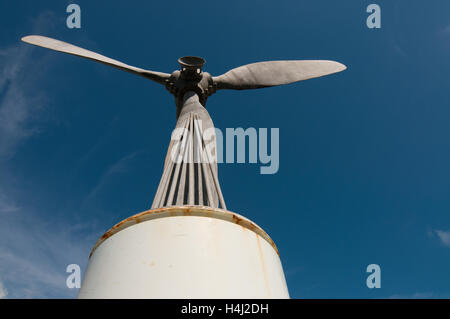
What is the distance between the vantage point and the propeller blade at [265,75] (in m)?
11.9

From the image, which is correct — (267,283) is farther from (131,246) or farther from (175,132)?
(175,132)

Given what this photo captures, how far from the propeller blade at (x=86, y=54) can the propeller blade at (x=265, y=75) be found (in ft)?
6.34

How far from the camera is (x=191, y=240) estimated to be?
441 cm

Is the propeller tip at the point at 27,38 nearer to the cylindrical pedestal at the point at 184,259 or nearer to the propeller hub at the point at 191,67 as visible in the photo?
the propeller hub at the point at 191,67

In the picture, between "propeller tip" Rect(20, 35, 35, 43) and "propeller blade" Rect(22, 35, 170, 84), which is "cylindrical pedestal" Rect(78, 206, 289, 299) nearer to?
"propeller blade" Rect(22, 35, 170, 84)

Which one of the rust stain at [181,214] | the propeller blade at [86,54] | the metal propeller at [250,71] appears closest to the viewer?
the rust stain at [181,214]

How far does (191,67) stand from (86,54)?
3.09 m

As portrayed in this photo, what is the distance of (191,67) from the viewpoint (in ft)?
35.0

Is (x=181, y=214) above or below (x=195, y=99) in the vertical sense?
below

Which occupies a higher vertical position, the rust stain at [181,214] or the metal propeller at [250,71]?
the metal propeller at [250,71]

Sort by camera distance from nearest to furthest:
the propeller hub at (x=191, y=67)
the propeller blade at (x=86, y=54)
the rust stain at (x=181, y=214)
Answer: the rust stain at (x=181, y=214), the propeller hub at (x=191, y=67), the propeller blade at (x=86, y=54)

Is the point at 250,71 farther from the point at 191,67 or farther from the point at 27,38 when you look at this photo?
the point at 27,38

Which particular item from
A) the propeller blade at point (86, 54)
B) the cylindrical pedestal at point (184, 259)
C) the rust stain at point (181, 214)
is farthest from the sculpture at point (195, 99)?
the cylindrical pedestal at point (184, 259)

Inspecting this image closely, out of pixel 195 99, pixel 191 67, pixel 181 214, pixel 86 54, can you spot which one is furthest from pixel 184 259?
pixel 86 54
